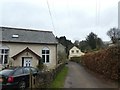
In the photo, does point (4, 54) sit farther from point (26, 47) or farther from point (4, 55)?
point (26, 47)

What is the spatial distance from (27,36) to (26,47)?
2694 millimetres

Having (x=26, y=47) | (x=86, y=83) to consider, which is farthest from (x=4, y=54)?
(x=86, y=83)

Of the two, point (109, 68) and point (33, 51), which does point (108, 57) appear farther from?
point (33, 51)

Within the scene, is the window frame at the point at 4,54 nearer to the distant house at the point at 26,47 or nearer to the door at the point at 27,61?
the distant house at the point at 26,47

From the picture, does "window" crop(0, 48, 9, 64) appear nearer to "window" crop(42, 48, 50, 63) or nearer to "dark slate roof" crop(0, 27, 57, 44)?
"dark slate roof" crop(0, 27, 57, 44)

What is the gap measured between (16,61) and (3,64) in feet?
6.29

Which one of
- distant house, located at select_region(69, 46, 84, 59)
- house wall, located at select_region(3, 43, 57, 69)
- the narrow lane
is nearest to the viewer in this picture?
the narrow lane

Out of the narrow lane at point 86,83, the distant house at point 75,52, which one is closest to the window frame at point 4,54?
the narrow lane at point 86,83

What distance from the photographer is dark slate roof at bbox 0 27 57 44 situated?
32531mm

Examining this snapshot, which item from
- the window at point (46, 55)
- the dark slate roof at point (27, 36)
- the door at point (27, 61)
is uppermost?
the dark slate roof at point (27, 36)

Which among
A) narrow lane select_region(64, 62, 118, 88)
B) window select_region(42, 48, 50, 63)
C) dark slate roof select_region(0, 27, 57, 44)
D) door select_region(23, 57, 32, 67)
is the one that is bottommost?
narrow lane select_region(64, 62, 118, 88)

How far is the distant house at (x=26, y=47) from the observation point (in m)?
31.6

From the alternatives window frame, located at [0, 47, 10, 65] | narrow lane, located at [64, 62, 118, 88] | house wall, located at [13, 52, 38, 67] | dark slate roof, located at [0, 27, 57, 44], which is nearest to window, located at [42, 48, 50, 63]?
dark slate roof, located at [0, 27, 57, 44]

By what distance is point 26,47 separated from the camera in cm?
3250
